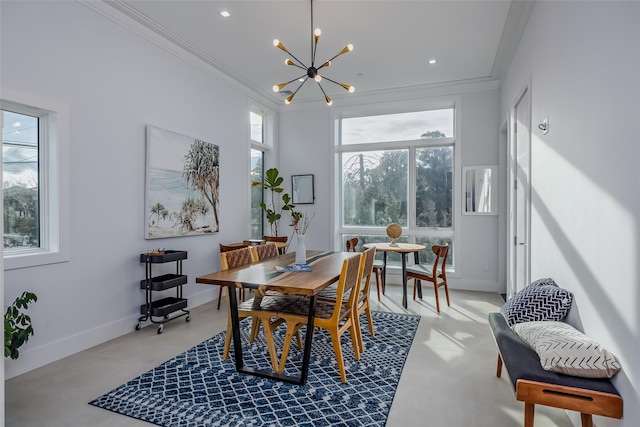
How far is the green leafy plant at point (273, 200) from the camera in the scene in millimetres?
5832

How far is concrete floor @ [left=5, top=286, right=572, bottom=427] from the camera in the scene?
2.07 meters

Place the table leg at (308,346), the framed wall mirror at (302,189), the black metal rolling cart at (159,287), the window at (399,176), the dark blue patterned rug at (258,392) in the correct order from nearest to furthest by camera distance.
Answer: the dark blue patterned rug at (258,392) → the table leg at (308,346) → the black metal rolling cart at (159,287) → the window at (399,176) → the framed wall mirror at (302,189)

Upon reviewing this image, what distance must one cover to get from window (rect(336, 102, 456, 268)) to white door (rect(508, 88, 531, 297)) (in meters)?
1.39

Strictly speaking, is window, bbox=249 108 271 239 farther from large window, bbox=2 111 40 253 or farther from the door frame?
the door frame

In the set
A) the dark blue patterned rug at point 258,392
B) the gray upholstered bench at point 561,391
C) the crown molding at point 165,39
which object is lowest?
the dark blue patterned rug at point 258,392

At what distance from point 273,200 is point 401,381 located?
438 cm

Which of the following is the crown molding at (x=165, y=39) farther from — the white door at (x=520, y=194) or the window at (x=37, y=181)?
the white door at (x=520, y=194)

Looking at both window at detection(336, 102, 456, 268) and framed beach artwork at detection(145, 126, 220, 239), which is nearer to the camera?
framed beach artwork at detection(145, 126, 220, 239)

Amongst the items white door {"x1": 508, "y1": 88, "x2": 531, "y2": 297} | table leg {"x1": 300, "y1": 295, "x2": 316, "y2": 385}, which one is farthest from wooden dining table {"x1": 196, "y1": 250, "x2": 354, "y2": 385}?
white door {"x1": 508, "y1": 88, "x2": 531, "y2": 297}

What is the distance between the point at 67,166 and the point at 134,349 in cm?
165

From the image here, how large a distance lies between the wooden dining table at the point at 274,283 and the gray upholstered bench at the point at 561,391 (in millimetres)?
1173

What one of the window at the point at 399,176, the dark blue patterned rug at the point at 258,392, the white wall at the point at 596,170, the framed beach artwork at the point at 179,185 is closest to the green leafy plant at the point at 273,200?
the window at the point at 399,176

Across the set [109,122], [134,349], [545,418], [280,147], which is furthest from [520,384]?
[280,147]

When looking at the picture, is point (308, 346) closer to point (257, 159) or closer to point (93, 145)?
point (93, 145)
